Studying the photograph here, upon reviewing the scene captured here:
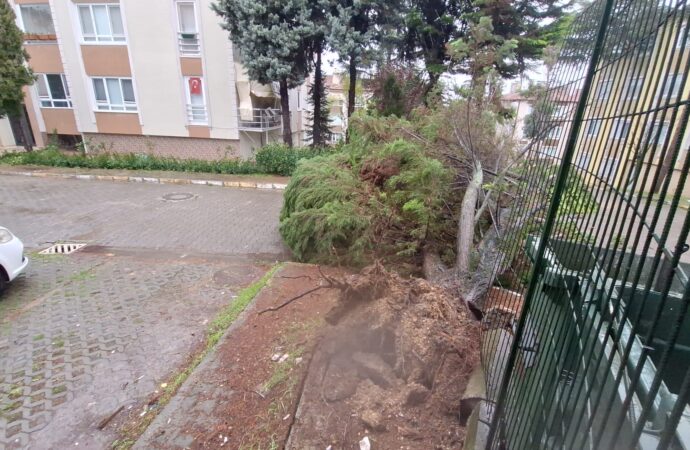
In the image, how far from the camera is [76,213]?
9281 millimetres

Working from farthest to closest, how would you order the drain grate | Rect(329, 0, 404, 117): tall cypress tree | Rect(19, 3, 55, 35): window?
Rect(19, 3, 55, 35): window, Rect(329, 0, 404, 117): tall cypress tree, the drain grate

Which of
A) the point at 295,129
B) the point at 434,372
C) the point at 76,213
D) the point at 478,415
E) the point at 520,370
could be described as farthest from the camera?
the point at 295,129

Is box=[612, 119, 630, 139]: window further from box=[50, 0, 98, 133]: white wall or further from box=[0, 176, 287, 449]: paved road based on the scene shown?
box=[50, 0, 98, 133]: white wall

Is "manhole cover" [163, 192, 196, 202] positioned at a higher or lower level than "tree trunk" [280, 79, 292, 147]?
lower

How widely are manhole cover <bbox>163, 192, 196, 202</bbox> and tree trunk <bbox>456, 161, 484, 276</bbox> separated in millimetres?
9184

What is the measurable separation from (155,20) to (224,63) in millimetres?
3229

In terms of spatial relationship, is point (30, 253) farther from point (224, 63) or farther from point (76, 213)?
point (224, 63)

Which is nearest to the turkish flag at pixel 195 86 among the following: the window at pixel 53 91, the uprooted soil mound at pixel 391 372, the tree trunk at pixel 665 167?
the window at pixel 53 91

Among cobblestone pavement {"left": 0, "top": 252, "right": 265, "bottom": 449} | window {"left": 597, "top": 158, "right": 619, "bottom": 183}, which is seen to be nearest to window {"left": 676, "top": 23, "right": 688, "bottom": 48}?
window {"left": 597, "top": 158, "right": 619, "bottom": 183}

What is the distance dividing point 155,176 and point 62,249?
7.26 m

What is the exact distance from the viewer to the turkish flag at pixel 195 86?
1512 cm

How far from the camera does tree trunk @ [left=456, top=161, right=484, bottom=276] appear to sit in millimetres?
4695

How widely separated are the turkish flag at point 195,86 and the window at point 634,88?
1682 centimetres

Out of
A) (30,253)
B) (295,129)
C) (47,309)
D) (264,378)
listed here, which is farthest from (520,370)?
(295,129)
